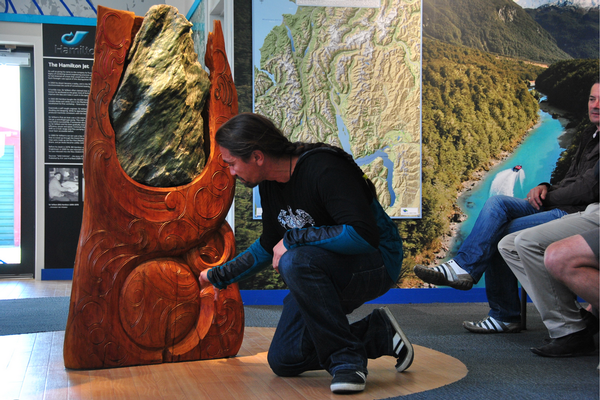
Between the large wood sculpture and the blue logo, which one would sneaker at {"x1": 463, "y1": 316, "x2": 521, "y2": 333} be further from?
the blue logo

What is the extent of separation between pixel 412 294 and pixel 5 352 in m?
2.77

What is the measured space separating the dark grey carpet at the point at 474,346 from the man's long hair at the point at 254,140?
2.67ft

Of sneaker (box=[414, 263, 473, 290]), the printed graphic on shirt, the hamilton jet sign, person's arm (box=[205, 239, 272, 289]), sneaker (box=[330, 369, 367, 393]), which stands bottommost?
sneaker (box=[330, 369, 367, 393])

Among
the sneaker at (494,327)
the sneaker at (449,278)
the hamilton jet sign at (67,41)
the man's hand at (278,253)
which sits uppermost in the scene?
the hamilton jet sign at (67,41)

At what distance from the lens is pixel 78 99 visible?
595 cm

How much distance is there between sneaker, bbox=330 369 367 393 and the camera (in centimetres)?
179

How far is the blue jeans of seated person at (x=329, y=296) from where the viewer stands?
5.98 ft

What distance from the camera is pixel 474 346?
260 cm

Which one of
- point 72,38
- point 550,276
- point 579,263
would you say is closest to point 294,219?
point 579,263

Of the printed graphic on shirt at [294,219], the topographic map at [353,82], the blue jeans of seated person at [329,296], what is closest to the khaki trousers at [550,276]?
the blue jeans of seated person at [329,296]

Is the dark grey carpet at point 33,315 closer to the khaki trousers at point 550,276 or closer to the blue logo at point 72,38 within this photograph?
the khaki trousers at point 550,276

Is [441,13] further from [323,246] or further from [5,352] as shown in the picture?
[5,352]

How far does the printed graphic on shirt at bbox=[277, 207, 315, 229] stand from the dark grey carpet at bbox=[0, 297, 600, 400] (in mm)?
682

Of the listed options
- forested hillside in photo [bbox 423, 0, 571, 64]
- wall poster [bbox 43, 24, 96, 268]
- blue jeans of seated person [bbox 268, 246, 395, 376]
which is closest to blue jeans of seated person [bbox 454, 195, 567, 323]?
blue jeans of seated person [bbox 268, 246, 395, 376]
